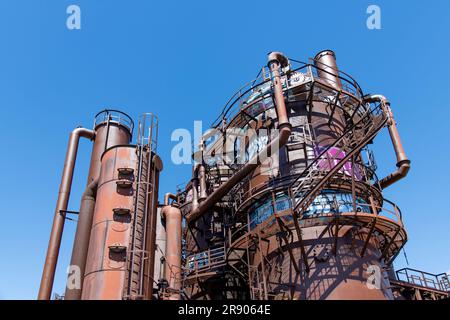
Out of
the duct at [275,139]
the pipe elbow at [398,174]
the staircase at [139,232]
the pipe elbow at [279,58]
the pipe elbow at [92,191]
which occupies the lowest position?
the staircase at [139,232]

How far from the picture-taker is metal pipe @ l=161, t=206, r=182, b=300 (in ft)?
59.3

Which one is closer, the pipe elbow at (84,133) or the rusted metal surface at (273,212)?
the rusted metal surface at (273,212)

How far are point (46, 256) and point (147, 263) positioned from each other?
5.83m

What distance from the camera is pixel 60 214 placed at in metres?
20.0

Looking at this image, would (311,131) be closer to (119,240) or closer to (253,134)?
(253,134)

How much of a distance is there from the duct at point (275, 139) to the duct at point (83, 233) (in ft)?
24.0

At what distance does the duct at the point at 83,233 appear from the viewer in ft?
55.0

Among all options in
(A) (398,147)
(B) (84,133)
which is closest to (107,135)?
(B) (84,133)

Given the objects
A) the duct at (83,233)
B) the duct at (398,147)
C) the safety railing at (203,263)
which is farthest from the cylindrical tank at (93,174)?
the duct at (398,147)

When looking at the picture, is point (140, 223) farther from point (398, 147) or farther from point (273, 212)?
→ point (398, 147)

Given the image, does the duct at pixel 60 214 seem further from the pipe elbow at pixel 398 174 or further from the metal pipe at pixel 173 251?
the pipe elbow at pixel 398 174

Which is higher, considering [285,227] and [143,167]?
[143,167]

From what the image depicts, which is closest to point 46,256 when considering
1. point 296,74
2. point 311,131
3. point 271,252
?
point 271,252

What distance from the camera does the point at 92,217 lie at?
18.9 metres
